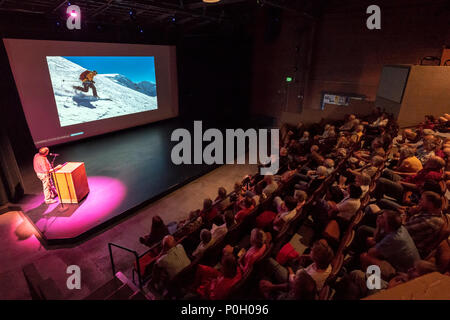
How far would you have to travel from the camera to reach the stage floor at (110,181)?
4273mm

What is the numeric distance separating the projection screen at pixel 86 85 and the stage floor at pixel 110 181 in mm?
533

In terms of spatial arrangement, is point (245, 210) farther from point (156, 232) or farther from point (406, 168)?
point (406, 168)

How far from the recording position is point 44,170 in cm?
455

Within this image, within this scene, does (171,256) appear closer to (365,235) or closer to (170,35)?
(365,235)

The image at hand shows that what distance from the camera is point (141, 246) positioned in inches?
155

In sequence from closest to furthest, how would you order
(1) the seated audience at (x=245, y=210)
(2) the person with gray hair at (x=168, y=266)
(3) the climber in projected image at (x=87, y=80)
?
(2) the person with gray hair at (x=168, y=266), (1) the seated audience at (x=245, y=210), (3) the climber in projected image at (x=87, y=80)

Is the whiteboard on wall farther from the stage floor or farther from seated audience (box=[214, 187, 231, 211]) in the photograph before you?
seated audience (box=[214, 187, 231, 211])

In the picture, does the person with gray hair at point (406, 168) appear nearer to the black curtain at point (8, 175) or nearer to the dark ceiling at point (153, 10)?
the dark ceiling at point (153, 10)

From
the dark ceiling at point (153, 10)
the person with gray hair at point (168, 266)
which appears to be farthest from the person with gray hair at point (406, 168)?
the dark ceiling at point (153, 10)

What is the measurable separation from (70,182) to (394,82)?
24.1ft

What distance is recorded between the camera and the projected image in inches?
278

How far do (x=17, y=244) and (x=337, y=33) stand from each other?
32.6 ft

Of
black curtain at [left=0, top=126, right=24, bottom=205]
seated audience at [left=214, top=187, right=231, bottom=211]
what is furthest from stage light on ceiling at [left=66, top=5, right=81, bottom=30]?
seated audience at [left=214, top=187, right=231, bottom=211]
